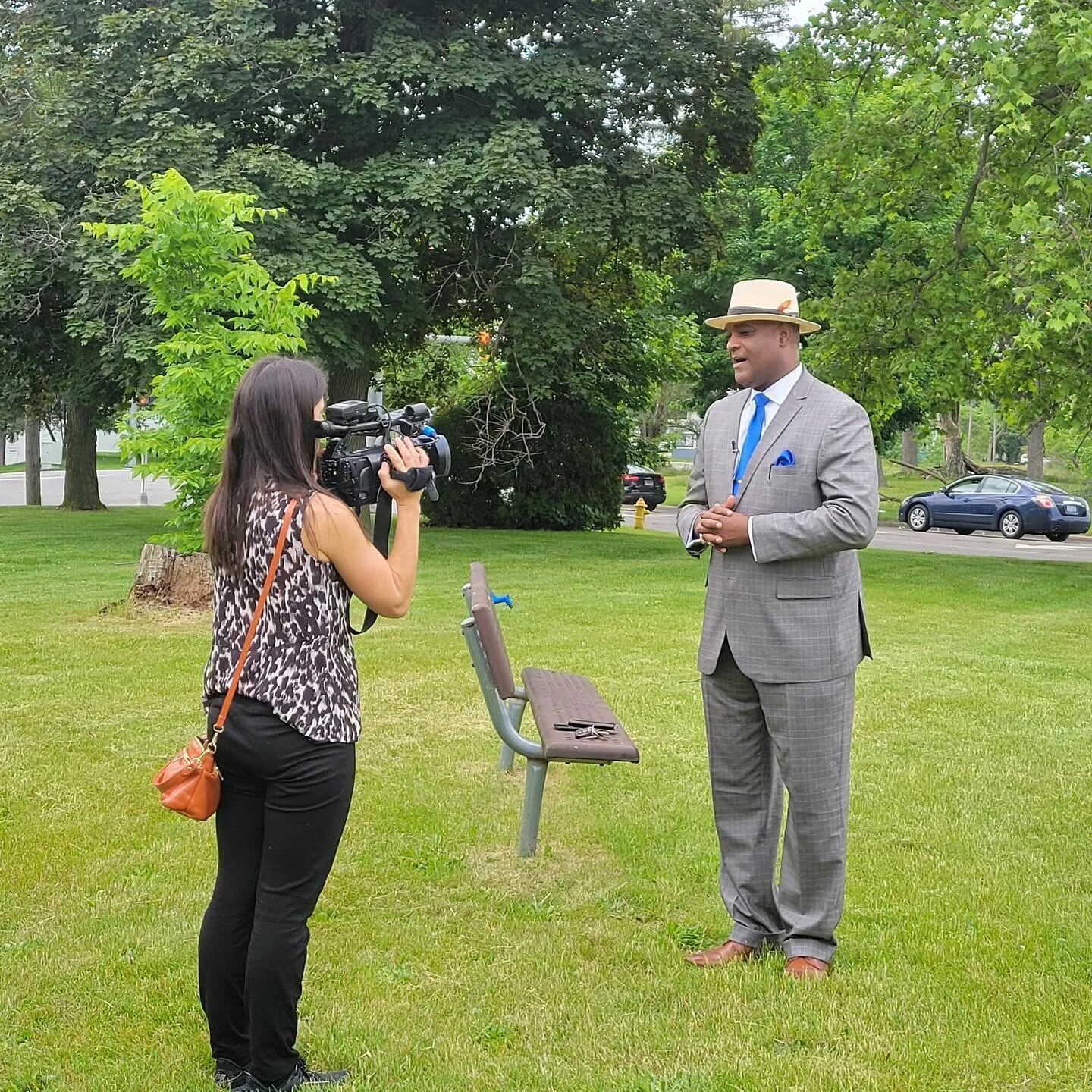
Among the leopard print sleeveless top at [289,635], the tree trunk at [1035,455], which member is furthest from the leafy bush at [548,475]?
the leopard print sleeveless top at [289,635]

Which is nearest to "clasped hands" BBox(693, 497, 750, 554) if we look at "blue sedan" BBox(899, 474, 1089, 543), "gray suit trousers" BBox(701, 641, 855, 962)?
"gray suit trousers" BBox(701, 641, 855, 962)

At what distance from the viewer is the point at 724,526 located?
396 cm

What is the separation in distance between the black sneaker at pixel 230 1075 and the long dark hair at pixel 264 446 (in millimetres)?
1276

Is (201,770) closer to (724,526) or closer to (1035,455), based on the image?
(724,526)

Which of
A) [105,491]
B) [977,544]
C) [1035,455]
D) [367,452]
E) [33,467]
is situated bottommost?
[105,491]

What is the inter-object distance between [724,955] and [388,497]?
193cm

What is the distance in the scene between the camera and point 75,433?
29.1 meters

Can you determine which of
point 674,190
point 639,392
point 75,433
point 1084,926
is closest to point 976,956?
point 1084,926

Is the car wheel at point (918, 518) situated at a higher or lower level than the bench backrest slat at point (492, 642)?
lower

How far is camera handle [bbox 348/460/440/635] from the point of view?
3.22 metres

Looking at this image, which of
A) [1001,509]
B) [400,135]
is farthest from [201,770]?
[1001,509]

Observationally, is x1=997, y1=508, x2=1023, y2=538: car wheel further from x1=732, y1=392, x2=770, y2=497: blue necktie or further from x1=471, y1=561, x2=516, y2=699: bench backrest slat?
x1=732, y1=392, x2=770, y2=497: blue necktie

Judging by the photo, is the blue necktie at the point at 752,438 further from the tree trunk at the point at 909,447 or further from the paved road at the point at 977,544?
the tree trunk at the point at 909,447

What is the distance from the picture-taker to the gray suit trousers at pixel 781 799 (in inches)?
160
